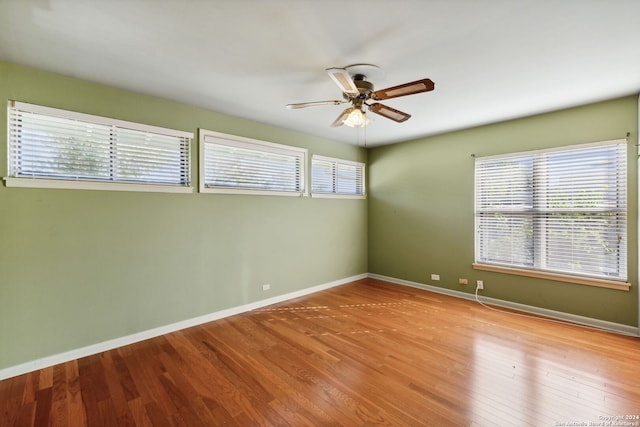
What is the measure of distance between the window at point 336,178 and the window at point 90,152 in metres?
2.02

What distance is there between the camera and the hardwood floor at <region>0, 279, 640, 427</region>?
1.83m

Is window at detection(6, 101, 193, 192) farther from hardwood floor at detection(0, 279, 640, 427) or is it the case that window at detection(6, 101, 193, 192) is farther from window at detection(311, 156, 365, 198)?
window at detection(311, 156, 365, 198)

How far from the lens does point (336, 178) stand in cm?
493

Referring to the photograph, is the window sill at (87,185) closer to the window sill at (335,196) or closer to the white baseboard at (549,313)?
the window sill at (335,196)

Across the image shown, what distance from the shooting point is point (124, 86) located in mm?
2705

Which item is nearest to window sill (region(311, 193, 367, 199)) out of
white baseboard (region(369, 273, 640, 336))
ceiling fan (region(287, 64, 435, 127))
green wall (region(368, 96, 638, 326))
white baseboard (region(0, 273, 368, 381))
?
green wall (region(368, 96, 638, 326))

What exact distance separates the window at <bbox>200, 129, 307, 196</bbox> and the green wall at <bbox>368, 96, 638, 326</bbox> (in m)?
1.78

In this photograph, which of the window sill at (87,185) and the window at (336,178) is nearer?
the window sill at (87,185)

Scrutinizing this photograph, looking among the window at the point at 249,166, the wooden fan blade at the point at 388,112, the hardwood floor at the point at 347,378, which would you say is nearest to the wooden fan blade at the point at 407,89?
the wooden fan blade at the point at 388,112

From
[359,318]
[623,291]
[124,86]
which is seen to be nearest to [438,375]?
[359,318]

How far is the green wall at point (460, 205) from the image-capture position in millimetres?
3035

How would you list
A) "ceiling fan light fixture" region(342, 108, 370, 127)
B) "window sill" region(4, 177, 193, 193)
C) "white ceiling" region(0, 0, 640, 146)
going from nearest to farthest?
"white ceiling" region(0, 0, 640, 146) < "window sill" region(4, 177, 193, 193) < "ceiling fan light fixture" region(342, 108, 370, 127)

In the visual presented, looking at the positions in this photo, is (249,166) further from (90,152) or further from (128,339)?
(128,339)

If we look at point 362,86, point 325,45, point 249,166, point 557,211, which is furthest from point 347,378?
point 557,211
